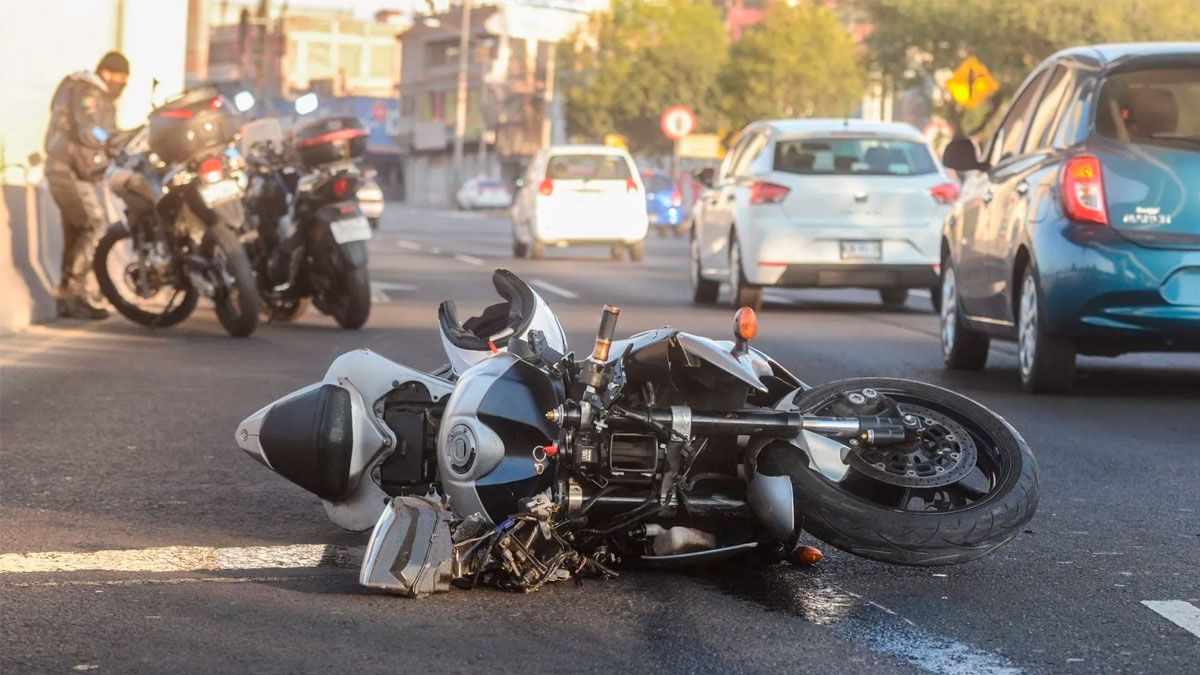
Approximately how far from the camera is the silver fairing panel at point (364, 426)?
6184 millimetres

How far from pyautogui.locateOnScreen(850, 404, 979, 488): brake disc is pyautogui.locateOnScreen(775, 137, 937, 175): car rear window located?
11725 millimetres

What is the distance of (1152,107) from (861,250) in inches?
269

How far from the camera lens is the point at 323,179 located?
14.4 m

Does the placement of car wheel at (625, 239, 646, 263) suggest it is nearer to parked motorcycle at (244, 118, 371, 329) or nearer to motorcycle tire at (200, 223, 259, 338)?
parked motorcycle at (244, 118, 371, 329)

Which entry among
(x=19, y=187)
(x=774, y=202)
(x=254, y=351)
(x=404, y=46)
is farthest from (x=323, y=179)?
(x=404, y=46)

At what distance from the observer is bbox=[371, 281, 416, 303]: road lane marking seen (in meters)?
18.7

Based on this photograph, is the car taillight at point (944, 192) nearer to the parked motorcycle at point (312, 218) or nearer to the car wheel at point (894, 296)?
the car wheel at point (894, 296)

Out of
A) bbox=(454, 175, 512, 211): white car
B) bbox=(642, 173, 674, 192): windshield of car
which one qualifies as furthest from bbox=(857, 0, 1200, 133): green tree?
bbox=(454, 175, 512, 211): white car

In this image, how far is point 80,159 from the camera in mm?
15406

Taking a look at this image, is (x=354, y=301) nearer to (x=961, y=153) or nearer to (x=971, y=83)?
(x=961, y=153)

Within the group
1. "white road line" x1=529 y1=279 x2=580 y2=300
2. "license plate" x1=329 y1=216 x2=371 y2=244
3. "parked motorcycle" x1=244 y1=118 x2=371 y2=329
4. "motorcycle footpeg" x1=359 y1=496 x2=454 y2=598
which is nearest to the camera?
"motorcycle footpeg" x1=359 y1=496 x2=454 y2=598

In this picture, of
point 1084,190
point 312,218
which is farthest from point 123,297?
point 1084,190

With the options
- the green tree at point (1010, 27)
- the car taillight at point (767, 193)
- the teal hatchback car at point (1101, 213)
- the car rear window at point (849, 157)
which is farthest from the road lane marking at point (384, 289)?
the green tree at point (1010, 27)

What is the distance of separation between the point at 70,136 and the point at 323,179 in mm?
2268
